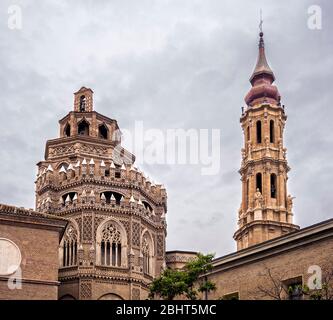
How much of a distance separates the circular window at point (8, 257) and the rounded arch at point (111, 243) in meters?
25.4

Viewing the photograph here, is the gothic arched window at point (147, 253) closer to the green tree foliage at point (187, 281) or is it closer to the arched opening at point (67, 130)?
the arched opening at point (67, 130)

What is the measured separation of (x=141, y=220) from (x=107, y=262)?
4.72m

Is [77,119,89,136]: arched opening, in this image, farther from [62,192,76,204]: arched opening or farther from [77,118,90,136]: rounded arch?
[62,192,76,204]: arched opening

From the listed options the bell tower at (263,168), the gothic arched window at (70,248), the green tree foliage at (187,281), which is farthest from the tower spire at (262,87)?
the green tree foliage at (187,281)

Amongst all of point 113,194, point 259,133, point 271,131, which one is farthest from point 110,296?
point 271,131

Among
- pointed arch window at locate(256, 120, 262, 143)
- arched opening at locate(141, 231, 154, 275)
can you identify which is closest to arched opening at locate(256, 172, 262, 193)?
pointed arch window at locate(256, 120, 262, 143)

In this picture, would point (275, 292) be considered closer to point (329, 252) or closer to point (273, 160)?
point (329, 252)

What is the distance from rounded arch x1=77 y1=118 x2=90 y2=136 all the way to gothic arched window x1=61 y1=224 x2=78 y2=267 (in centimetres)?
1149

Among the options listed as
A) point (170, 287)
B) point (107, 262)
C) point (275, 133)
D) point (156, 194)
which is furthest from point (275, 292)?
point (275, 133)

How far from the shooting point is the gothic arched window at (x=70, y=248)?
56.2 metres

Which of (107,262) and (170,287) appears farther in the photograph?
(107,262)

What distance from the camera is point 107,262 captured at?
186 feet

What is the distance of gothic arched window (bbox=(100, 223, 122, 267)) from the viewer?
56.7 m
